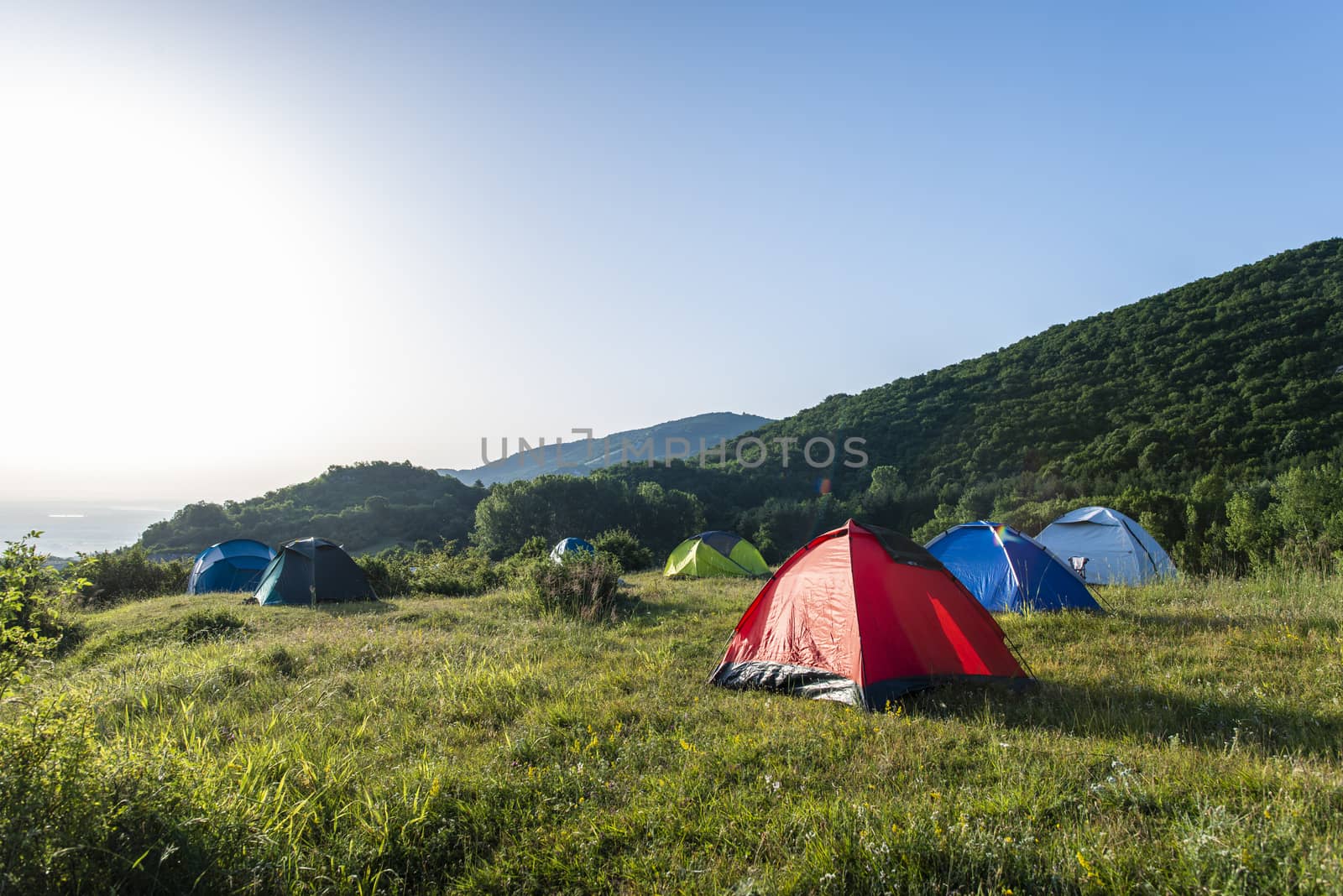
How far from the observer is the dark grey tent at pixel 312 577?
1450 centimetres

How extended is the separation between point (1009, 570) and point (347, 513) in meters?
51.7

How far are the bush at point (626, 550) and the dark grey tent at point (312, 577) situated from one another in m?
9.77

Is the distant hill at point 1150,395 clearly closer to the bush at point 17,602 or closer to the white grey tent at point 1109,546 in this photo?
the white grey tent at point 1109,546

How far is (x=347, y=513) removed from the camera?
5056 centimetres

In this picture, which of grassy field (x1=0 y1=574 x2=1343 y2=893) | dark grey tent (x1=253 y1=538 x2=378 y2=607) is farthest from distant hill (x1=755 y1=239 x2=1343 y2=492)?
dark grey tent (x1=253 y1=538 x2=378 y2=607)

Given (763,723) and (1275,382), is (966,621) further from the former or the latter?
(1275,382)

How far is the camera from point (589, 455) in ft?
306

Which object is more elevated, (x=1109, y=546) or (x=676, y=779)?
(x=676, y=779)

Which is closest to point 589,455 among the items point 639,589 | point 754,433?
point 754,433

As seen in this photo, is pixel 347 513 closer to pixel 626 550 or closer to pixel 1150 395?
pixel 626 550

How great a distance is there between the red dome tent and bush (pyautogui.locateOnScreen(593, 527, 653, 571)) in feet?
58.4

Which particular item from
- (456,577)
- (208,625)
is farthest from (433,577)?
(208,625)

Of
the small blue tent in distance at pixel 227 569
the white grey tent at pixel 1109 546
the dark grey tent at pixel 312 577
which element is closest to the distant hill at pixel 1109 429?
the white grey tent at pixel 1109 546

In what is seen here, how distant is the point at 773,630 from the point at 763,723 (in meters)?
1.61
